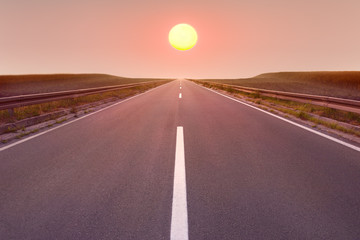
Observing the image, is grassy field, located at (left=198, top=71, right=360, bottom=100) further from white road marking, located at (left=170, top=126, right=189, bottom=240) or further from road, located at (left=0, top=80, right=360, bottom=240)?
white road marking, located at (left=170, top=126, right=189, bottom=240)

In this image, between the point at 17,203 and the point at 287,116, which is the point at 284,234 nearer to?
the point at 17,203

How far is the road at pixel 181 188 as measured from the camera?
6.85ft

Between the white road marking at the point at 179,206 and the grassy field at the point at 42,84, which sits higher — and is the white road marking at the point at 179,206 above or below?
above

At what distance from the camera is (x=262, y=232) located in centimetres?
201

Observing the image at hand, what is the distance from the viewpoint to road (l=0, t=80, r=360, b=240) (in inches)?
82.2

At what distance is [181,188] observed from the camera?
2814 mm

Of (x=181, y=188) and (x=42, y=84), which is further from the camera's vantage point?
(x=42, y=84)

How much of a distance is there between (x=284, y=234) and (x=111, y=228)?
5.56 ft

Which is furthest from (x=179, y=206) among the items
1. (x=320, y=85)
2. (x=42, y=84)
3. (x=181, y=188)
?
(x=320, y=85)

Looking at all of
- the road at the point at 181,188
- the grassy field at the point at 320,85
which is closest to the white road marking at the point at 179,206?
the road at the point at 181,188

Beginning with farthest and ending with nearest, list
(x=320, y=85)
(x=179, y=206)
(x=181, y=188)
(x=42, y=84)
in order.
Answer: (x=320, y=85) → (x=42, y=84) → (x=181, y=188) → (x=179, y=206)

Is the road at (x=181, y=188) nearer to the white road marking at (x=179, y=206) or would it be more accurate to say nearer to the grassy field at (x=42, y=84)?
the white road marking at (x=179, y=206)

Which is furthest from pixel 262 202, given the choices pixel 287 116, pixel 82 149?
pixel 287 116

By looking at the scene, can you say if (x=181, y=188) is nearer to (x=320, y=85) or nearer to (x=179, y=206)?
(x=179, y=206)
